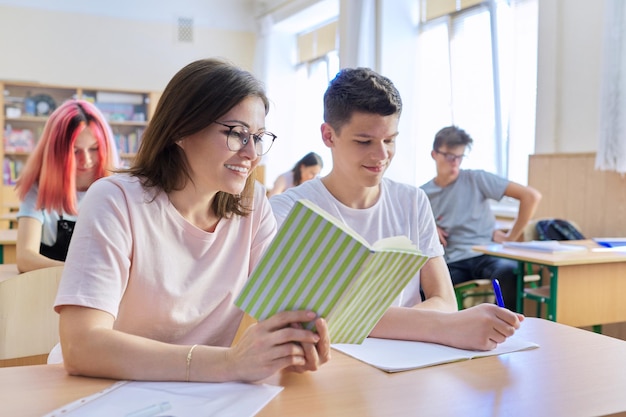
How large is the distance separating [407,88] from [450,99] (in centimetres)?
50

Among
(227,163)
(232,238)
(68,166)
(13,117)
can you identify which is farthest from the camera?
(13,117)

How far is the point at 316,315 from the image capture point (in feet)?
3.40

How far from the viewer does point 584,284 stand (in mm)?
3012

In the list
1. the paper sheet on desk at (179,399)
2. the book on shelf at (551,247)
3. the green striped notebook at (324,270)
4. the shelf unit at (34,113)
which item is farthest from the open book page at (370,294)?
the shelf unit at (34,113)

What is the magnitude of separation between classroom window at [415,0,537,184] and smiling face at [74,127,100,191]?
3.11 meters

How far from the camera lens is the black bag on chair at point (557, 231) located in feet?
12.7

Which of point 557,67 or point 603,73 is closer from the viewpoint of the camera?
point 603,73

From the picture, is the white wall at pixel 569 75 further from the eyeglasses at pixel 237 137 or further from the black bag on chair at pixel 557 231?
the eyeglasses at pixel 237 137

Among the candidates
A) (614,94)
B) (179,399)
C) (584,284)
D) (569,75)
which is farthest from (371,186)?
(569,75)

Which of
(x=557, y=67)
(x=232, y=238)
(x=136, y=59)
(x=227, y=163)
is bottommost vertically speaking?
(x=232, y=238)

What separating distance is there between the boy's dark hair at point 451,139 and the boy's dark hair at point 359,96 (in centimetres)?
232

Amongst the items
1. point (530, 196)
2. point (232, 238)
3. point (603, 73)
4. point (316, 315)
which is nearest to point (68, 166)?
point (232, 238)

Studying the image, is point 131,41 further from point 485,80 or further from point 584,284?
point 584,284

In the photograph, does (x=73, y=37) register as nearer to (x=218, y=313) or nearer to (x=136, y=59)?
(x=136, y=59)
